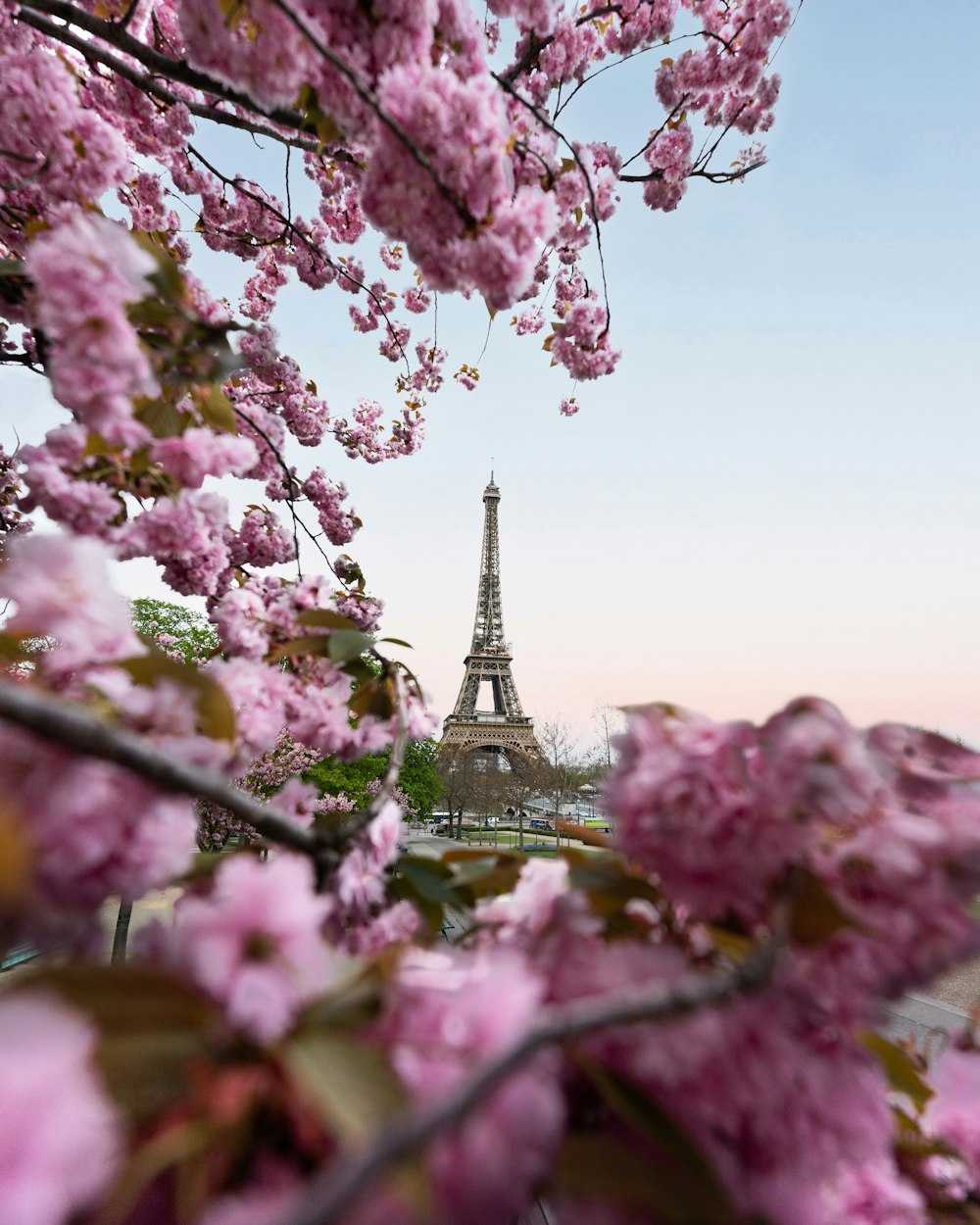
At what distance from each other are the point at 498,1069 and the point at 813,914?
13.1 inches

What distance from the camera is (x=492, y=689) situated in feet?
115

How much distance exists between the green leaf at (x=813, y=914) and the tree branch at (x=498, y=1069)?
75mm

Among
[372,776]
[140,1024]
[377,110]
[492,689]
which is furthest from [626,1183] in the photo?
[492,689]

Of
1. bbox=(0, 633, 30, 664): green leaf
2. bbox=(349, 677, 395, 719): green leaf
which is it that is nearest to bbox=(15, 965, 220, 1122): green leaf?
bbox=(0, 633, 30, 664): green leaf

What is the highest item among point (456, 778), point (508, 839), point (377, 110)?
point (377, 110)

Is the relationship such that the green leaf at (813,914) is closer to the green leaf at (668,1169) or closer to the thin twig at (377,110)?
the green leaf at (668,1169)

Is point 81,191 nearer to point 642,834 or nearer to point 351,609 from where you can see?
point 351,609

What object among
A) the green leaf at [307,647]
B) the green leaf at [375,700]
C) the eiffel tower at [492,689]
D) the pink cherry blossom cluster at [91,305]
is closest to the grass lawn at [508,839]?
the eiffel tower at [492,689]

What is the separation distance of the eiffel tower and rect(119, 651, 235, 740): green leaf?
28943mm

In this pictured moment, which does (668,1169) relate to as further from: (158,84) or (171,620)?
(171,620)

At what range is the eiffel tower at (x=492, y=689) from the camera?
3056 centimetres

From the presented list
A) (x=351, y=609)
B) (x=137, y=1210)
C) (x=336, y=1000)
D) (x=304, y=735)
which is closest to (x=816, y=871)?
(x=336, y=1000)

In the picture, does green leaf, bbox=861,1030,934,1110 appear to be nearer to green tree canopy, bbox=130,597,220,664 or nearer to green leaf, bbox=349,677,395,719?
green leaf, bbox=349,677,395,719

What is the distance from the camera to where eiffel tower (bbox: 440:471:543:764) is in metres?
30.6
